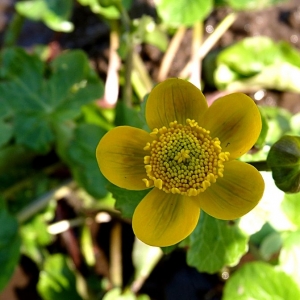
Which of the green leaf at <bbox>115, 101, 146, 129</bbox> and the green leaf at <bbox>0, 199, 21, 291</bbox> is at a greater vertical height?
the green leaf at <bbox>115, 101, 146, 129</bbox>

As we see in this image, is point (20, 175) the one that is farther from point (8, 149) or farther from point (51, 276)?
point (51, 276)

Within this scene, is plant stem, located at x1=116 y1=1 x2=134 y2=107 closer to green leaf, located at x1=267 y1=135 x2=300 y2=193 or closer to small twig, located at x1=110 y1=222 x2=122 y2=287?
small twig, located at x1=110 y1=222 x2=122 y2=287

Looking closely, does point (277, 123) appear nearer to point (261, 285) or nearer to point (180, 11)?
point (180, 11)

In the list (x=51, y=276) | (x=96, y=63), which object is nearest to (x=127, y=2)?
(x=96, y=63)

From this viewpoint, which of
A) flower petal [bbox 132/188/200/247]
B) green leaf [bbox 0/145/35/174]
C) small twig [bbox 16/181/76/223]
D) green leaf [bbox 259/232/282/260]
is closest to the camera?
flower petal [bbox 132/188/200/247]

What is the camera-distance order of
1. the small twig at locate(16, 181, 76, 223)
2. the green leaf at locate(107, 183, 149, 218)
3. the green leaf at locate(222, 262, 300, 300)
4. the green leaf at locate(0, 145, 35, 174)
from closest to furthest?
the green leaf at locate(107, 183, 149, 218), the green leaf at locate(222, 262, 300, 300), the small twig at locate(16, 181, 76, 223), the green leaf at locate(0, 145, 35, 174)

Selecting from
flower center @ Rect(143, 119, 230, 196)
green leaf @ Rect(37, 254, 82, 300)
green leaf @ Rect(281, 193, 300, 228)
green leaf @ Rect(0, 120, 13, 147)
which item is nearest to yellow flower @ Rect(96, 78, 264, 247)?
flower center @ Rect(143, 119, 230, 196)
